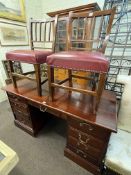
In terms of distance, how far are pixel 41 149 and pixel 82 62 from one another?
3.51 ft

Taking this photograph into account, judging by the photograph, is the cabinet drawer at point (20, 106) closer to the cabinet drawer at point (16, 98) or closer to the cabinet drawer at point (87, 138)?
the cabinet drawer at point (16, 98)

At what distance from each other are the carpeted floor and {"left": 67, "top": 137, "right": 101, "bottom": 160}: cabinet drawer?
0.22 m

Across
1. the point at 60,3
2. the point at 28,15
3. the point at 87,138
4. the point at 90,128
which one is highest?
the point at 60,3

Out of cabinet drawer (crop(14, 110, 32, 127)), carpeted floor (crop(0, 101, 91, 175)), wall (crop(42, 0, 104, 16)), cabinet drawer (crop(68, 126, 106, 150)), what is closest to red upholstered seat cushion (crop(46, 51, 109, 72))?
cabinet drawer (crop(68, 126, 106, 150))

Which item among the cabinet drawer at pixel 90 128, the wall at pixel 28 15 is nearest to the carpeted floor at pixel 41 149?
the cabinet drawer at pixel 90 128

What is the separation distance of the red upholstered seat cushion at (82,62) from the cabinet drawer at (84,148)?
2.11 feet

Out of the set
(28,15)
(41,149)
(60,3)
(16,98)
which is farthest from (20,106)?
(60,3)

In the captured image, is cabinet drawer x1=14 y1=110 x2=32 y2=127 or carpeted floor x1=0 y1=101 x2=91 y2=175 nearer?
carpeted floor x1=0 y1=101 x2=91 y2=175

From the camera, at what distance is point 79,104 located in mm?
1012

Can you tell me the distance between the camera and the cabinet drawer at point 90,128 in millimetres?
784

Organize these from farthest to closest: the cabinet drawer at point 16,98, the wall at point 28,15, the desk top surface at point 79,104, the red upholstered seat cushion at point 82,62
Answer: the wall at point 28,15
the cabinet drawer at point 16,98
the desk top surface at point 79,104
the red upholstered seat cushion at point 82,62

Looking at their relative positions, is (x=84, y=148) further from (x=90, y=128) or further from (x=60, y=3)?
(x=60, y=3)

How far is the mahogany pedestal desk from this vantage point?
0.82 metres

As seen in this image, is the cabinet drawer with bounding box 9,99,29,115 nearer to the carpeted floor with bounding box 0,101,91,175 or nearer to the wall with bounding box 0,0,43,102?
the carpeted floor with bounding box 0,101,91,175
